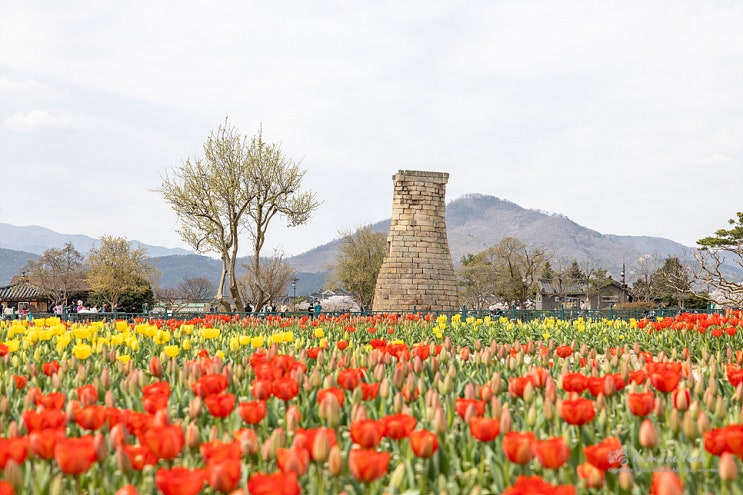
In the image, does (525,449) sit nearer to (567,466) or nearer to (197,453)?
(567,466)

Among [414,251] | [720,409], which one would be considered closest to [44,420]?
[720,409]

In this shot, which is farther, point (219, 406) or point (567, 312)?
point (567, 312)

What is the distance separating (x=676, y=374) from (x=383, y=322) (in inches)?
343

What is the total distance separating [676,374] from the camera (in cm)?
372

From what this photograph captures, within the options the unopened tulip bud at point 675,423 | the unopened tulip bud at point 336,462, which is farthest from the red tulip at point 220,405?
the unopened tulip bud at point 675,423

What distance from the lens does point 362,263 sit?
58000 millimetres

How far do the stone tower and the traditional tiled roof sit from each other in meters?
53.4

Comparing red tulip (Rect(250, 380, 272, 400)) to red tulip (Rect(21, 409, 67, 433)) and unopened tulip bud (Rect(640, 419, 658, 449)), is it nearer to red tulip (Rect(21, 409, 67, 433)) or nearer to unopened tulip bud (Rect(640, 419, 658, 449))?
red tulip (Rect(21, 409, 67, 433))

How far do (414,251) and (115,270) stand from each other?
36345mm

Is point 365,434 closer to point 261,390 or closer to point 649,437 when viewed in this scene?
point 261,390

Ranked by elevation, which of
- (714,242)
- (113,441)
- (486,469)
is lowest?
(486,469)

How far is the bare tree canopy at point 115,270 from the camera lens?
5288 centimetres

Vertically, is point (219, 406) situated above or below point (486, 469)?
above

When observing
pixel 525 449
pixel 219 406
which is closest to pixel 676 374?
pixel 525 449
